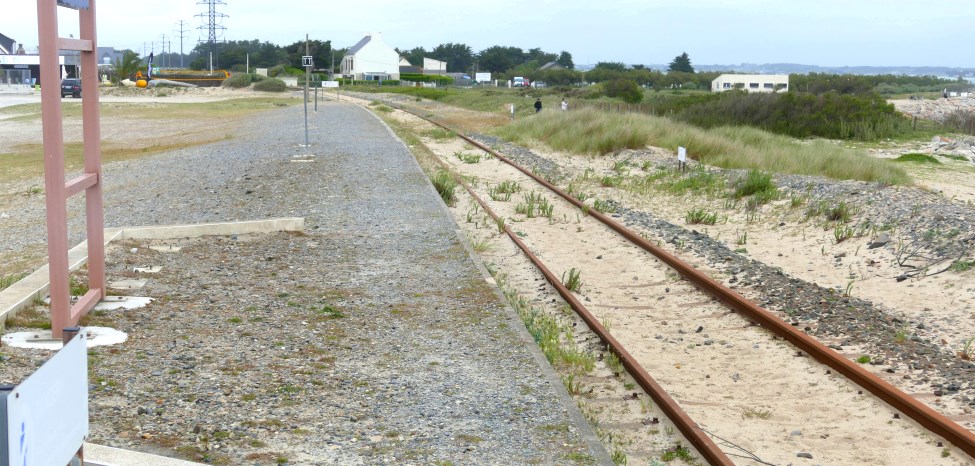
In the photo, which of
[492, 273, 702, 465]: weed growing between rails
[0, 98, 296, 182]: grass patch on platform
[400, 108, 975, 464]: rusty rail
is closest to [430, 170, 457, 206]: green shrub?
[400, 108, 975, 464]: rusty rail

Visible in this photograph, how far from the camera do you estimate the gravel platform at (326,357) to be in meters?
5.93

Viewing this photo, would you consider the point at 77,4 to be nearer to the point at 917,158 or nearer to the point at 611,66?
the point at 917,158

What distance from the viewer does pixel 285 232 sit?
13.2m

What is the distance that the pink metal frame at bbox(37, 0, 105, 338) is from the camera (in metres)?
6.57

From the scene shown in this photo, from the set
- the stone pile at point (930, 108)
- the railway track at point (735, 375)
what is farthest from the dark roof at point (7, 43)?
the railway track at point (735, 375)

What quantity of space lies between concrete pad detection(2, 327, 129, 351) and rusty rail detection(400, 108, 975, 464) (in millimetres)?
3881

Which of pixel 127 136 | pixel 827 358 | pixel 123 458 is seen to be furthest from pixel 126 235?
pixel 127 136

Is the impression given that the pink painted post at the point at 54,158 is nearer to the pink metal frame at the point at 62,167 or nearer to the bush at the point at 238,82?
the pink metal frame at the point at 62,167

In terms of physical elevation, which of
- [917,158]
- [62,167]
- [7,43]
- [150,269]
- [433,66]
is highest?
[7,43]

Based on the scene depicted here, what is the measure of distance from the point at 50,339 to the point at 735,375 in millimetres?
5210

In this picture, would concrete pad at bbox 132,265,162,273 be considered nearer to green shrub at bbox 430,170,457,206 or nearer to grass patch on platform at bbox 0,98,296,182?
green shrub at bbox 430,170,457,206

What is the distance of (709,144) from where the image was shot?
25.8 meters

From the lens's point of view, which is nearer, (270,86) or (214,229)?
(214,229)

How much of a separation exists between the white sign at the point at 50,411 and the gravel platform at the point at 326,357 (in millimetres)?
1995
